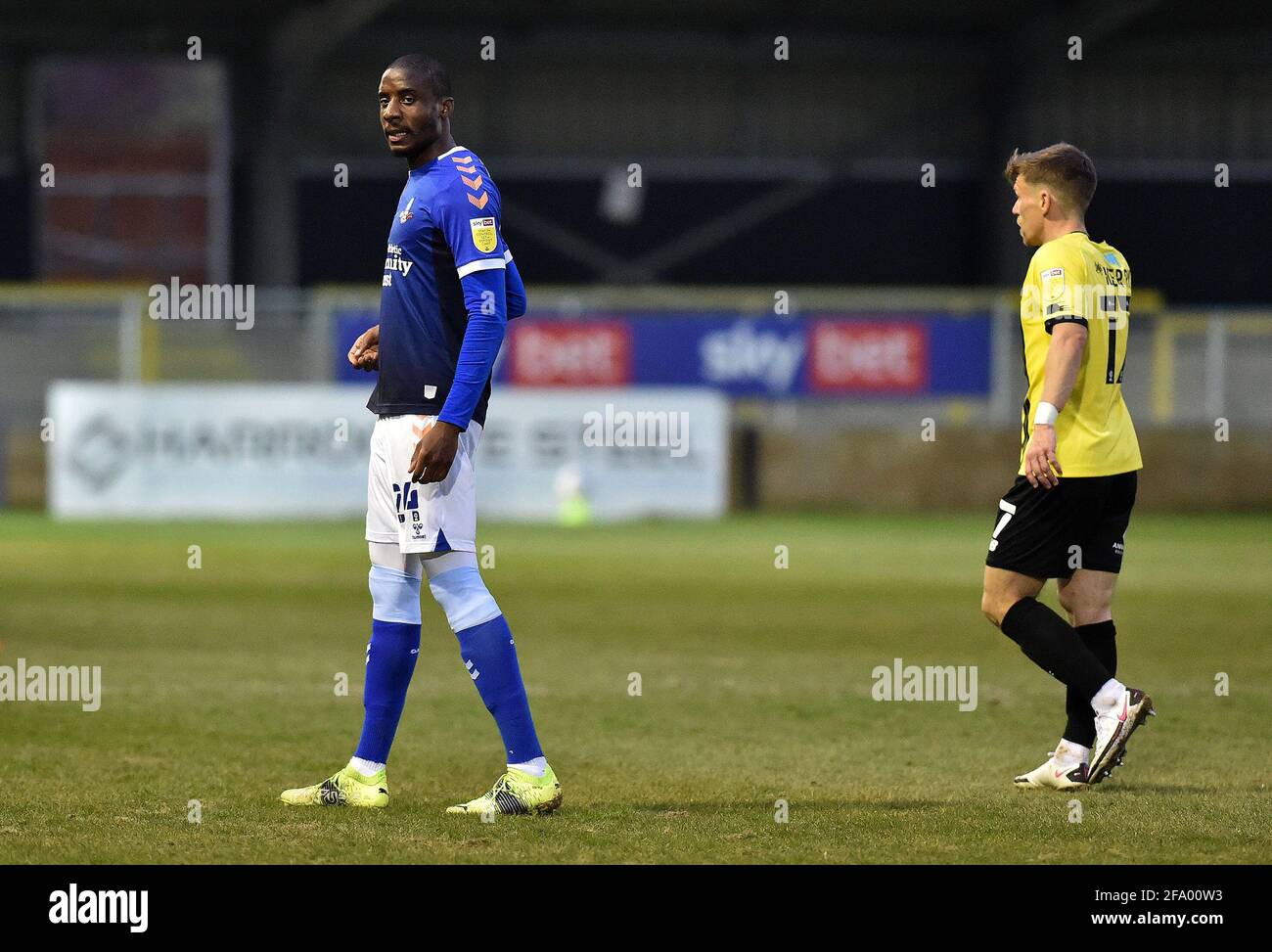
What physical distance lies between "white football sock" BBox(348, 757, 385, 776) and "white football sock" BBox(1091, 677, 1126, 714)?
2292 millimetres

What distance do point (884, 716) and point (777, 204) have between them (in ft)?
86.7

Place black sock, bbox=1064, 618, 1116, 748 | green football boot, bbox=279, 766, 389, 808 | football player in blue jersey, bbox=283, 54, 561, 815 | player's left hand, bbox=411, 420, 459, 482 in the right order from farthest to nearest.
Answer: black sock, bbox=1064, 618, 1116, 748
green football boot, bbox=279, 766, 389, 808
football player in blue jersey, bbox=283, 54, 561, 815
player's left hand, bbox=411, 420, 459, 482

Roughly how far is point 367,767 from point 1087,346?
269 cm

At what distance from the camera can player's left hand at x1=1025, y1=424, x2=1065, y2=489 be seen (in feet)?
20.1

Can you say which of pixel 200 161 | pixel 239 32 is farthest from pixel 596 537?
pixel 200 161

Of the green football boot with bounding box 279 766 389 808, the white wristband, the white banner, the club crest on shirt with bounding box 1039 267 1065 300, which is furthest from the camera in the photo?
the white banner

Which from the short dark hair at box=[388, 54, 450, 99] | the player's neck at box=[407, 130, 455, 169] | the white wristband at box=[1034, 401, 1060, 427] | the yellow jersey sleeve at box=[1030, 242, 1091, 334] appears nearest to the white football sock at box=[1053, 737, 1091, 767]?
the white wristband at box=[1034, 401, 1060, 427]

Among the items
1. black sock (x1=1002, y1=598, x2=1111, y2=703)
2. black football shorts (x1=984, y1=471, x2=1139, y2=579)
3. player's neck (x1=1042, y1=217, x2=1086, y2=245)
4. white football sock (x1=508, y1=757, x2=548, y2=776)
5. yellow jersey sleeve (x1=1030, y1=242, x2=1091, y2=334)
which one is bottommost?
white football sock (x1=508, y1=757, x2=548, y2=776)

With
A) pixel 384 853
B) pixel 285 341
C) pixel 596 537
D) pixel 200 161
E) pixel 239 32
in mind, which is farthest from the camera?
pixel 200 161

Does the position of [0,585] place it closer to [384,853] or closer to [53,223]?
[384,853]

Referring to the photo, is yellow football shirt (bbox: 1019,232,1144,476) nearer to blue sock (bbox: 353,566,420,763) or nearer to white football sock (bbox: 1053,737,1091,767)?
white football sock (bbox: 1053,737,1091,767)

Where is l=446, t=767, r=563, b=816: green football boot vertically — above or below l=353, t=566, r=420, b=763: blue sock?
below

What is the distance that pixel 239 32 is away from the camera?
33.1 metres

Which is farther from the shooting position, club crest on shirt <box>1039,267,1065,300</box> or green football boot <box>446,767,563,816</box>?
club crest on shirt <box>1039,267,1065,300</box>
